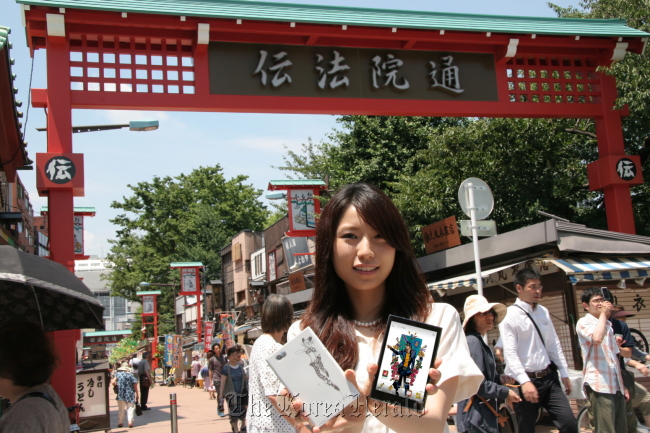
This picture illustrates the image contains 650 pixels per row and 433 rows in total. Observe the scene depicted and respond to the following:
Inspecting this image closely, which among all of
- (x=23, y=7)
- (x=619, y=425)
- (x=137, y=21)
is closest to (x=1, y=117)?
(x=23, y=7)

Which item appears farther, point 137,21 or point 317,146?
point 317,146

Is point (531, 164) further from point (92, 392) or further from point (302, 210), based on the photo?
point (92, 392)

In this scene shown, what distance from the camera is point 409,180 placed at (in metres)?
15.4

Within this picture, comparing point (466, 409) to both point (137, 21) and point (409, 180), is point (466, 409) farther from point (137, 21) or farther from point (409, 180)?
point (409, 180)

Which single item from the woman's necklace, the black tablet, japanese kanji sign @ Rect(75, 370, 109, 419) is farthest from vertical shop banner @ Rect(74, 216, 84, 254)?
the black tablet

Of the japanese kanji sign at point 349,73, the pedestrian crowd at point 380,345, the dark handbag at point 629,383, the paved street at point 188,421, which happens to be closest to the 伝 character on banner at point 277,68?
the japanese kanji sign at point 349,73

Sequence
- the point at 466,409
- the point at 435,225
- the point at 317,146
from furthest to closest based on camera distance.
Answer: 1. the point at 317,146
2. the point at 435,225
3. the point at 466,409

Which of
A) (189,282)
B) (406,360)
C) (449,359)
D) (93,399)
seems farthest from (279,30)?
(189,282)

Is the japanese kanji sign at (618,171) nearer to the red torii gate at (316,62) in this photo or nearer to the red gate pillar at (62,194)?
the red torii gate at (316,62)

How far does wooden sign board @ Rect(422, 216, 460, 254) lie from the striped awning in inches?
112

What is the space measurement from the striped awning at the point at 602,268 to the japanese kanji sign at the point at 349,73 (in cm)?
415

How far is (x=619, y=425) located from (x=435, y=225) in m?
7.16

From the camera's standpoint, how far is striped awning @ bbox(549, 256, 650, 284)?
8508 millimetres

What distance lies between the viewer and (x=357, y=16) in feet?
37.3
